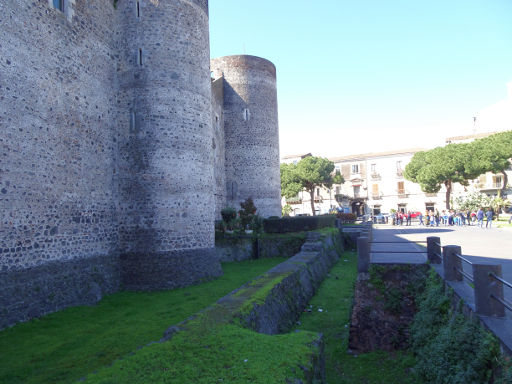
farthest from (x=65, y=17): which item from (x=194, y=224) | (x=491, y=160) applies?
(x=491, y=160)

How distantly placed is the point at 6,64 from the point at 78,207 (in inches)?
153

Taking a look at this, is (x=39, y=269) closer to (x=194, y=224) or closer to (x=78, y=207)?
(x=78, y=207)

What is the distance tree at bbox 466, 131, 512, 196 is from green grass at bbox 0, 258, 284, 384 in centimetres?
3376

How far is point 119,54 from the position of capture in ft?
39.9

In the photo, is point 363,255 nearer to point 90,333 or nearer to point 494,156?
point 90,333

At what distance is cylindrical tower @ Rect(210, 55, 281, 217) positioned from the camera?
23750 millimetres

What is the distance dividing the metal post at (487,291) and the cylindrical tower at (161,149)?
8.94 meters

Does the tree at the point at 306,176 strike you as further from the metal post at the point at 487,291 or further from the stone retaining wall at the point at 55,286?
the metal post at the point at 487,291

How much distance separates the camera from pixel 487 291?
480cm

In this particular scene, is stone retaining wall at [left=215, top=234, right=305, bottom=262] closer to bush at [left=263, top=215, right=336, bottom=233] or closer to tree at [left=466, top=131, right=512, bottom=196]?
bush at [left=263, top=215, right=336, bottom=233]

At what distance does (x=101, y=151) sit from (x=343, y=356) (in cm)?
890

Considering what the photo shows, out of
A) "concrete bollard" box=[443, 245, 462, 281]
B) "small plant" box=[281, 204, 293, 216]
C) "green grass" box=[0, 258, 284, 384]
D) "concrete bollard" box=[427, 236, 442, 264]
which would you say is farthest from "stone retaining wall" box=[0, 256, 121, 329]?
"small plant" box=[281, 204, 293, 216]

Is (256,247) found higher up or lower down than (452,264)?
lower down

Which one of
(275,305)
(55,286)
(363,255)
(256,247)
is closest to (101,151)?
(55,286)
